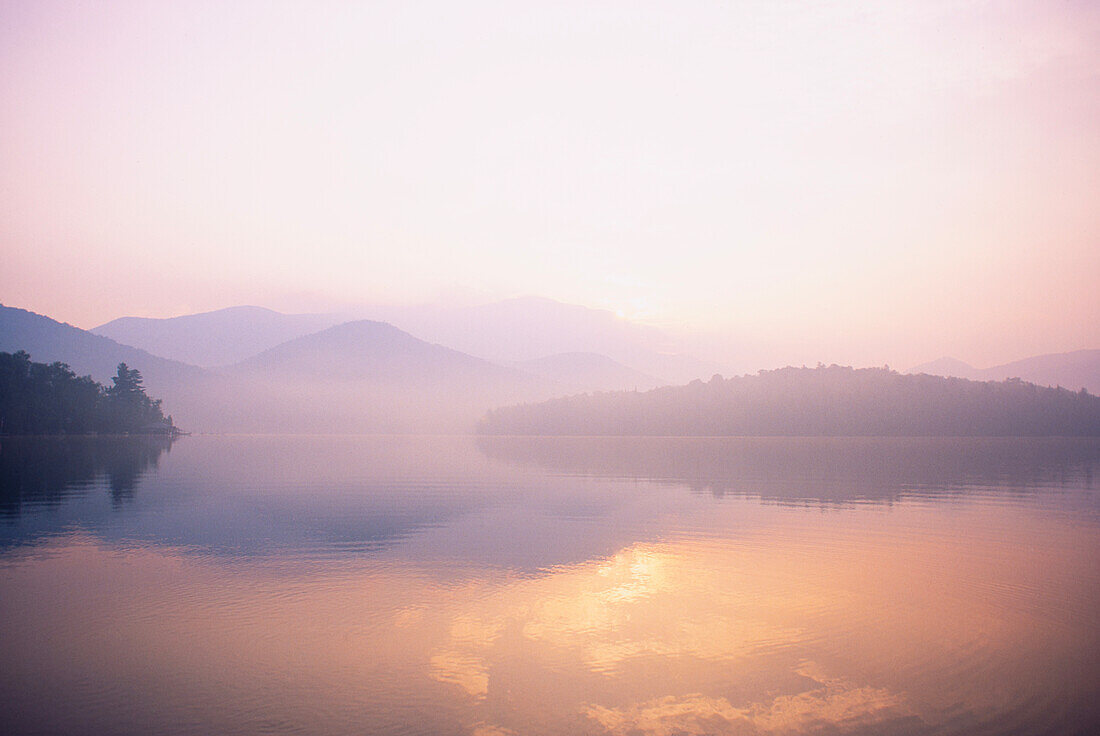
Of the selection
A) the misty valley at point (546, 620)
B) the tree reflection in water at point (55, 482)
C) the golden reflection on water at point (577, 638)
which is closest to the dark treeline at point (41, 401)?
the tree reflection in water at point (55, 482)

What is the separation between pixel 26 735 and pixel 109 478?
67.1m

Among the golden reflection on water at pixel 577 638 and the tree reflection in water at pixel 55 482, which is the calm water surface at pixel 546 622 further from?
the tree reflection in water at pixel 55 482

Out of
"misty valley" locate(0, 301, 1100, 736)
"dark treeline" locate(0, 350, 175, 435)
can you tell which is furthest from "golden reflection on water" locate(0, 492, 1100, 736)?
"dark treeline" locate(0, 350, 175, 435)

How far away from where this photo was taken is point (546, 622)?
20.0 metres

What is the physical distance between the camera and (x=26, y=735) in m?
12.6

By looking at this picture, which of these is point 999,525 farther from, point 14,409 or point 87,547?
point 14,409

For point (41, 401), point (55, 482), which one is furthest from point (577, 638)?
point (41, 401)

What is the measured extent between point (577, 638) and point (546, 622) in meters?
1.68

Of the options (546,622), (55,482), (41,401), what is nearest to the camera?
(546,622)

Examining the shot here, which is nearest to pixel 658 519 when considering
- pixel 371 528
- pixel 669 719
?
pixel 371 528

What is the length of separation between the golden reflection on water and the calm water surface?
10cm

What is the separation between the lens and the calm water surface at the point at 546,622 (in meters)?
14.0

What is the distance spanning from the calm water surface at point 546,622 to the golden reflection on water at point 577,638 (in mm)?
95

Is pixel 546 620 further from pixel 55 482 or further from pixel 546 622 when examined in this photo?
pixel 55 482
